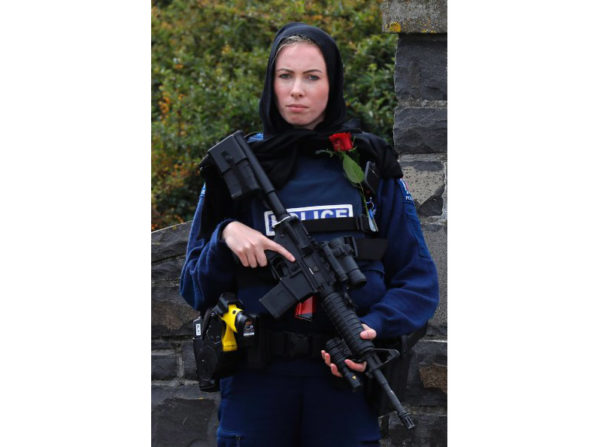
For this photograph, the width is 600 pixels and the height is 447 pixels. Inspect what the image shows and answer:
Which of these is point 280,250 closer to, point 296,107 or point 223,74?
point 296,107

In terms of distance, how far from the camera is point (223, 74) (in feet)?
22.0

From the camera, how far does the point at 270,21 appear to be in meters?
6.73

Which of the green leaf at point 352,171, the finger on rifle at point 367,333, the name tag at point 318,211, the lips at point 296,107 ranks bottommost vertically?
the finger on rifle at point 367,333

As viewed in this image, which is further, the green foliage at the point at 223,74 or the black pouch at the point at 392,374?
the green foliage at the point at 223,74

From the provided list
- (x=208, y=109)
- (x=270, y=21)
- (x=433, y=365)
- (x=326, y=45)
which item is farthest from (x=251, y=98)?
(x=326, y=45)

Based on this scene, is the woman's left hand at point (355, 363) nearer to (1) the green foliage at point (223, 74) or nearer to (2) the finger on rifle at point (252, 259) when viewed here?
(2) the finger on rifle at point (252, 259)

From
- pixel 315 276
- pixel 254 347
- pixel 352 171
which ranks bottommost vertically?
pixel 254 347

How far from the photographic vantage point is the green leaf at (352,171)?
2.77 metres

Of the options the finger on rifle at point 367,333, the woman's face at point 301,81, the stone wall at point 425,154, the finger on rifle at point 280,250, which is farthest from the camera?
the stone wall at point 425,154

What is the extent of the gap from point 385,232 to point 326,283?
32 cm

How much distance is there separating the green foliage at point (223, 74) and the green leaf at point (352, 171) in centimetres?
300

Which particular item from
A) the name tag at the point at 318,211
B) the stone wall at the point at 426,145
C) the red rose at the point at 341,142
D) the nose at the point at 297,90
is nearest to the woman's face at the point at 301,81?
the nose at the point at 297,90

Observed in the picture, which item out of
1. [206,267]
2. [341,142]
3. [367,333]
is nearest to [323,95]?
[341,142]

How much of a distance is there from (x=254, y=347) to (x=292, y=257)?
0.31 meters
